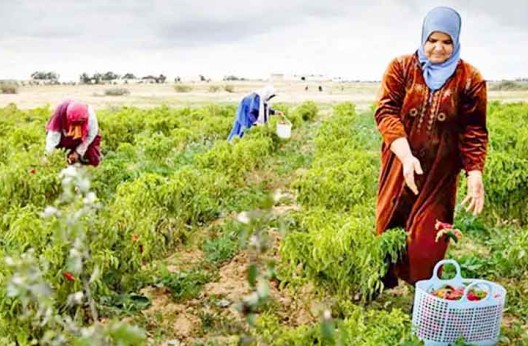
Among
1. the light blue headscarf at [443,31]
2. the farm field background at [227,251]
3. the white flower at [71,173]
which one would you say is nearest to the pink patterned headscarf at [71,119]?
the farm field background at [227,251]

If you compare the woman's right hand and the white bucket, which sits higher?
the woman's right hand

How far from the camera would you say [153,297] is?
445 centimetres

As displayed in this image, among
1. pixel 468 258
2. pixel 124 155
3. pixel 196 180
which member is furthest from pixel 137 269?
pixel 124 155

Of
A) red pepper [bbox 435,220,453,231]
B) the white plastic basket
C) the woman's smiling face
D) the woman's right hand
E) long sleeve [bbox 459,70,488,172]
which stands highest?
the woman's smiling face

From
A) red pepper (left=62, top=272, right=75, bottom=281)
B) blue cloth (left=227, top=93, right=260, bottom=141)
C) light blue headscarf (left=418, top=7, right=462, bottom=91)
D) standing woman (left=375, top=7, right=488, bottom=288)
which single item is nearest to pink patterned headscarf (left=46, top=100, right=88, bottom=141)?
red pepper (left=62, top=272, right=75, bottom=281)

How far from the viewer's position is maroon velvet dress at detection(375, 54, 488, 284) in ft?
11.5

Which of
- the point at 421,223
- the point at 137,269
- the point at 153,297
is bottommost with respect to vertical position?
the point at 153,297

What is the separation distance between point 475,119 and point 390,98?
45cm

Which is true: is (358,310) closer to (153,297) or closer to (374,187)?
(153,297)

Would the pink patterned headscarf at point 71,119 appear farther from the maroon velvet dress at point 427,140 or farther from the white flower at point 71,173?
the white flower at point 71,173

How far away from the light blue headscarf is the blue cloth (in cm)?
650

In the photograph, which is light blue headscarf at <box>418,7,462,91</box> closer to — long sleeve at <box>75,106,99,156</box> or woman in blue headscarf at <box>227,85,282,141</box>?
long sleeve at <box>75,106,99,156</box>

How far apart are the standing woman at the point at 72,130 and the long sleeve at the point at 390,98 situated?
3.06 meters

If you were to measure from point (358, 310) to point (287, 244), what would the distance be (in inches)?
36.4
